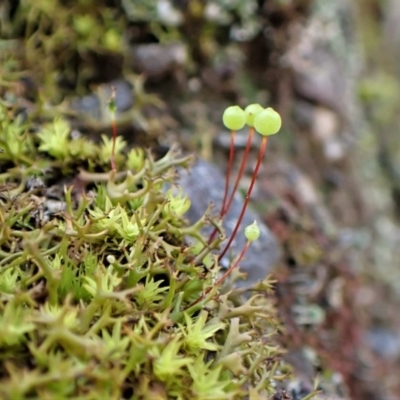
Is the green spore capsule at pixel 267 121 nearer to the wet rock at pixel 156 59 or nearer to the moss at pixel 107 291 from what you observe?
the moss at pixel 107 291

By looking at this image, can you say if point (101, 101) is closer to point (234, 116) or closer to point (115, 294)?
point (234, 116)

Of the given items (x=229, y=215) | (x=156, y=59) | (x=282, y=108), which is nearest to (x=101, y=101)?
(x=156, y=59)

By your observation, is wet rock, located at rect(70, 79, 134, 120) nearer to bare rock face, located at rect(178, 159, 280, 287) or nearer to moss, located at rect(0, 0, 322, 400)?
moss, located at rect(0, 0, 322, 400)

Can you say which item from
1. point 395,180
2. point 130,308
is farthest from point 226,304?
point 395,180

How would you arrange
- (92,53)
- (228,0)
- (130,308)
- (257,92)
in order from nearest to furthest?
(130,308), (92,53), (228,0), (257,92)

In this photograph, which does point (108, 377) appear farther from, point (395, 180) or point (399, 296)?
point (395, 180)

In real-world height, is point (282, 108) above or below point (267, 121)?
below

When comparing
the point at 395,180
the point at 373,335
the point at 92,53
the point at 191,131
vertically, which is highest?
the point at 92,53
